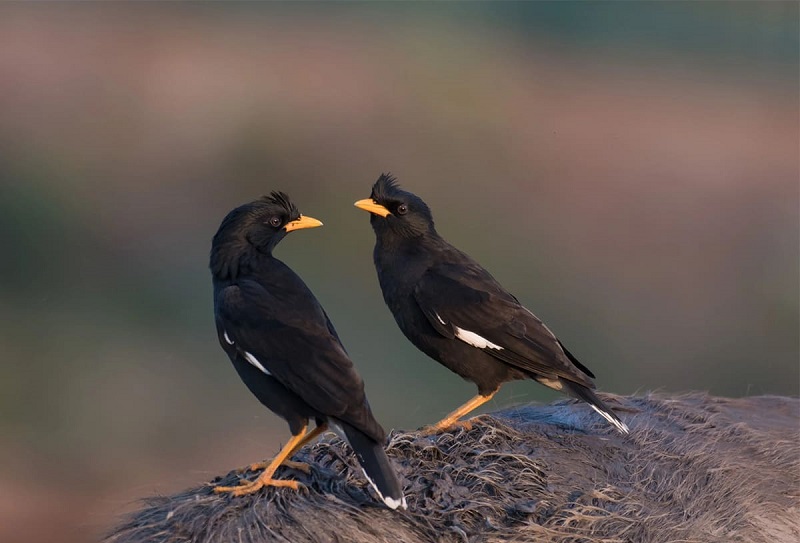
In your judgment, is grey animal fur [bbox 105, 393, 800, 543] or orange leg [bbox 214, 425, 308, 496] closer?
grey animal fur [bbox 105, 393, 800, 543]

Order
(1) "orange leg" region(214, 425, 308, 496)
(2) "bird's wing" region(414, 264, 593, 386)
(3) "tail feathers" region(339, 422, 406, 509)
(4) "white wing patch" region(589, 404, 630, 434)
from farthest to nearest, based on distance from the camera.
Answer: (2) "bird's wing" region(414, 264, 593, 386)
(4) "white wing patch" region(589, 404, 630, 434)
(1) "orange leg" region(214, 425, 308, 496)
(3) "tail feathers" region(339, 422, 406, 509)

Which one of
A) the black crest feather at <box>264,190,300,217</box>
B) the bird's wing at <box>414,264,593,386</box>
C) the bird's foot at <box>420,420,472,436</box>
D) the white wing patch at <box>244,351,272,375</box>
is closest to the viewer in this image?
the white wing patch at <box>244,351,272,375</box>

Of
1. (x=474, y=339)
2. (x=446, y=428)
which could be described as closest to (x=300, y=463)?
(x=446, y=428)

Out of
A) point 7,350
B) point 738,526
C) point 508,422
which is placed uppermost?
point 7,350

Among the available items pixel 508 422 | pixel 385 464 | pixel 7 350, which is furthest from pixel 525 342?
pixel 7 350

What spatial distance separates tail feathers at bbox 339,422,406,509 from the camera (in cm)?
541

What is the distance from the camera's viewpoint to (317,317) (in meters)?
6.46

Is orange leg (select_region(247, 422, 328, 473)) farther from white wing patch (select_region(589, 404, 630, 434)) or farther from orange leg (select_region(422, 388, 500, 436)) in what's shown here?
white wing patch (select_region(589, 404, 630, 434))

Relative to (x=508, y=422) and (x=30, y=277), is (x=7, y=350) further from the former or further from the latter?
(x=508, y=422)

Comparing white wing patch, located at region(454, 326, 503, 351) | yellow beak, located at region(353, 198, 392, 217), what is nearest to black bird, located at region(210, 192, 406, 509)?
yellow beak, located at region(353, 198, 392, 217)

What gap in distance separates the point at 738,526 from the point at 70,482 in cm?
1141

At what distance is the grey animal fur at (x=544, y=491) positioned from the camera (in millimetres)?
5496

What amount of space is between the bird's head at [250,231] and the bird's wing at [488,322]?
117 centimetres

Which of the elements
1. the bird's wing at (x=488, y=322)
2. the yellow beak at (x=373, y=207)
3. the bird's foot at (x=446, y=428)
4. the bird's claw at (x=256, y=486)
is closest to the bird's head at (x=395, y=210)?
the yellow beak at (x=373, y=207)
